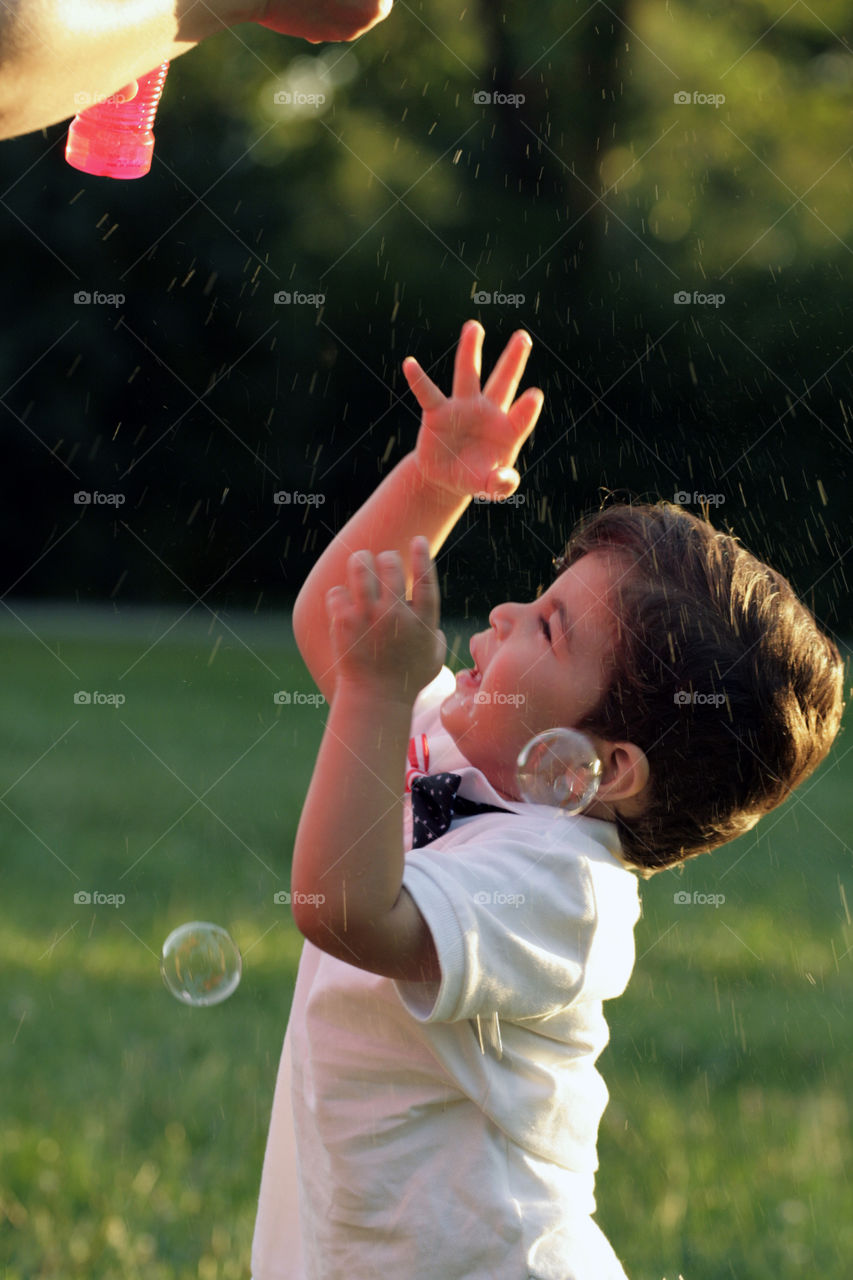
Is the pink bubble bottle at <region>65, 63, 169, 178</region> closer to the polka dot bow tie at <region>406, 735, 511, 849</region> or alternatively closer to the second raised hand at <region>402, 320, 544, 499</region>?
the second raised hand at <region>402, 320, 544, 499</region>

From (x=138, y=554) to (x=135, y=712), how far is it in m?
5.45

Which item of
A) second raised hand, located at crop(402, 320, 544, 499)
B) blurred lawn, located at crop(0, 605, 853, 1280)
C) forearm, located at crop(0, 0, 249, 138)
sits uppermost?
forearm, located at crop(0, 0, 249, 138)

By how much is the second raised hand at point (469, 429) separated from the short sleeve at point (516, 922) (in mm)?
518

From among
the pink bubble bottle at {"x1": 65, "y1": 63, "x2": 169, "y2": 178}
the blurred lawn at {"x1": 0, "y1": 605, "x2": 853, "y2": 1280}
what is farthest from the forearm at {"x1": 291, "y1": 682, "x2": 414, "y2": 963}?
the blurred lawn at {"x1": 0, "y1": 605, "x2": 853, "y2": 1280}

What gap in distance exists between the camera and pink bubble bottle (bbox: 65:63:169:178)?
2.14 m

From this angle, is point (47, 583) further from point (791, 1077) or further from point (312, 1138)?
point (312, 1138)

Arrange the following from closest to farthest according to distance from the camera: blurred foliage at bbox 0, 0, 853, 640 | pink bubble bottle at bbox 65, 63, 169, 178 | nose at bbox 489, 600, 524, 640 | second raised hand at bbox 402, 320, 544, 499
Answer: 1. nose at bbox 489, 600, 524, 640
2. second raised hand at bbox 402, 320, 544, 499
3. pink bubble bottle at bbox 65, 63, 169, 178
4. blurred foliage at bbox 0, 0, 853, 640

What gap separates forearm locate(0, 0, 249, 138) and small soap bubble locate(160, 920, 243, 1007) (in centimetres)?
124

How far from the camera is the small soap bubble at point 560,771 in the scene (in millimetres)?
1699

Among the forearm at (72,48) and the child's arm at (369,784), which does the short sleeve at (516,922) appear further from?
the forearm at (72,48)

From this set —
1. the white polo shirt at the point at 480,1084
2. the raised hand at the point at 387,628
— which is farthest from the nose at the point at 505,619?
the raised hand at the point at 387,628

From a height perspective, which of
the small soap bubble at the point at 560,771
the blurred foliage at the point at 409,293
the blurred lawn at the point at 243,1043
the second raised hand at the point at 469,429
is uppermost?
the second raised hand at the point at 469,429

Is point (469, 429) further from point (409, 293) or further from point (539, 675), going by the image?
point (409, 293)

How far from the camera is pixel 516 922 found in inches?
59.3
